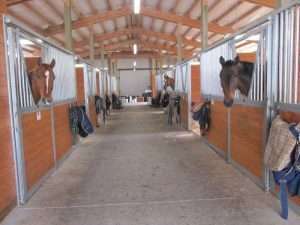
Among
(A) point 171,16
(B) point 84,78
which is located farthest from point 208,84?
(A) point 171,16

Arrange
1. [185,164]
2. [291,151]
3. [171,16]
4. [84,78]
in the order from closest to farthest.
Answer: [291,151] < [185,164] < [84,78] < [171,16]

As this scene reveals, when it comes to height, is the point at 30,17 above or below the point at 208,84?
above

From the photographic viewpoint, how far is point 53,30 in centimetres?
1018

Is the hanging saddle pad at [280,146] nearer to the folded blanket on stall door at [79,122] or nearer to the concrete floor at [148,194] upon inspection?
the concrete floor at [148,194]

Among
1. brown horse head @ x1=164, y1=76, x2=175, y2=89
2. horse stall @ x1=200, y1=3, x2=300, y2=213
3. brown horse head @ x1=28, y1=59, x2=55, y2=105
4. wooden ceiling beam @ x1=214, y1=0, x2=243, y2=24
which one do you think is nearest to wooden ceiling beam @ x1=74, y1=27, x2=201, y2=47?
wooden ceiling beam @ x1=214, y1=0, x2=243, y2=24

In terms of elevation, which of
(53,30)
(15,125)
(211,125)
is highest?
(53,30)

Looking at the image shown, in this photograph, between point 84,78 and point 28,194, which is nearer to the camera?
point 28,194

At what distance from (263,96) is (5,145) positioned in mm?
2472

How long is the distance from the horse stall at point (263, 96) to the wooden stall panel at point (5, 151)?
2.33 metres

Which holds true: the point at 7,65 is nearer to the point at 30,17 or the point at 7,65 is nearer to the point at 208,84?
the point at 208,84

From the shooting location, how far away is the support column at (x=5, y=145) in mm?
2449

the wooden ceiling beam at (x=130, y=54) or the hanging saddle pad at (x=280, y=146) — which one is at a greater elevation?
the wooden ceiling beam at (x=130, y=54)

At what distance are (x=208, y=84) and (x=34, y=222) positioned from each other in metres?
3.69

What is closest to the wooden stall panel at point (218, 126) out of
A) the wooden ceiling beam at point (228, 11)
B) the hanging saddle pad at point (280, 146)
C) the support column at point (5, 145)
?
the hanging saddle pad at point (280, 146)
